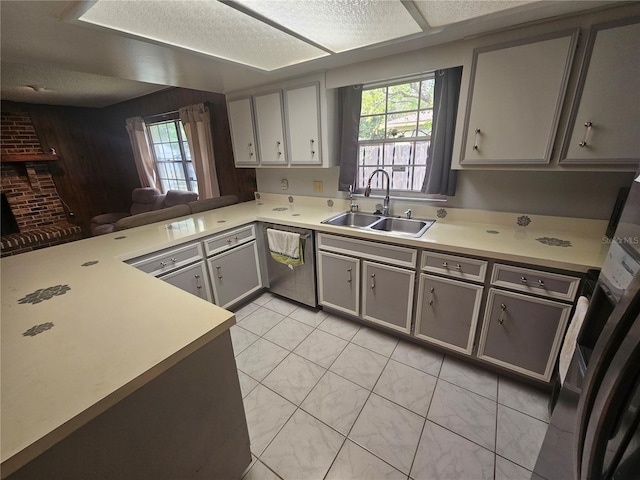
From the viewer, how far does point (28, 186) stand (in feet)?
13.1

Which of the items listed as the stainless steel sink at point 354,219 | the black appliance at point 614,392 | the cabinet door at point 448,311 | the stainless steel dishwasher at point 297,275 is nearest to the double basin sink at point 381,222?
the stainless steel sink at point 354,219

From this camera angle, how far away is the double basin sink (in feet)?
6.98

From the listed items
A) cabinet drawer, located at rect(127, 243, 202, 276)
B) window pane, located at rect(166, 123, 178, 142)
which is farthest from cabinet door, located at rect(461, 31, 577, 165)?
window pane, located at rect(166, 123, 178, 142)

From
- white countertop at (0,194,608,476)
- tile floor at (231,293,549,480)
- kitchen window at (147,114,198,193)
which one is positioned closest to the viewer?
white countertop at (0,194,608,476)

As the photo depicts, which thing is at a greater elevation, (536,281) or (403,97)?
(403,97)

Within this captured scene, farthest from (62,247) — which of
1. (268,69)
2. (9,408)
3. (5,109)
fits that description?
(5,109)

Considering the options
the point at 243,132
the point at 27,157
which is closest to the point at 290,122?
the point at 243,132

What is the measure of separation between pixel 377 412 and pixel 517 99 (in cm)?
199

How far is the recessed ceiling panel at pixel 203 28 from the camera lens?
1166 mm

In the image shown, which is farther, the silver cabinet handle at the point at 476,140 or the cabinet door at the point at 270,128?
the cabinet door at the point at 270,128

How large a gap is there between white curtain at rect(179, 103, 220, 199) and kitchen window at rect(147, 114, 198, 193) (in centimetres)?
39

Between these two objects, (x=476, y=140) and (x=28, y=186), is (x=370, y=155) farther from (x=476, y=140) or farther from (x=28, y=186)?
(x=28, y=186)

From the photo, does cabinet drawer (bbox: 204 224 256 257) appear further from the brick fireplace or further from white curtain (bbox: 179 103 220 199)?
the brick fireplace

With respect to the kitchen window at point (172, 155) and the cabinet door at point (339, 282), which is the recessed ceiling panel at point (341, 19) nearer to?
the cabinet door at point (339, 282)
